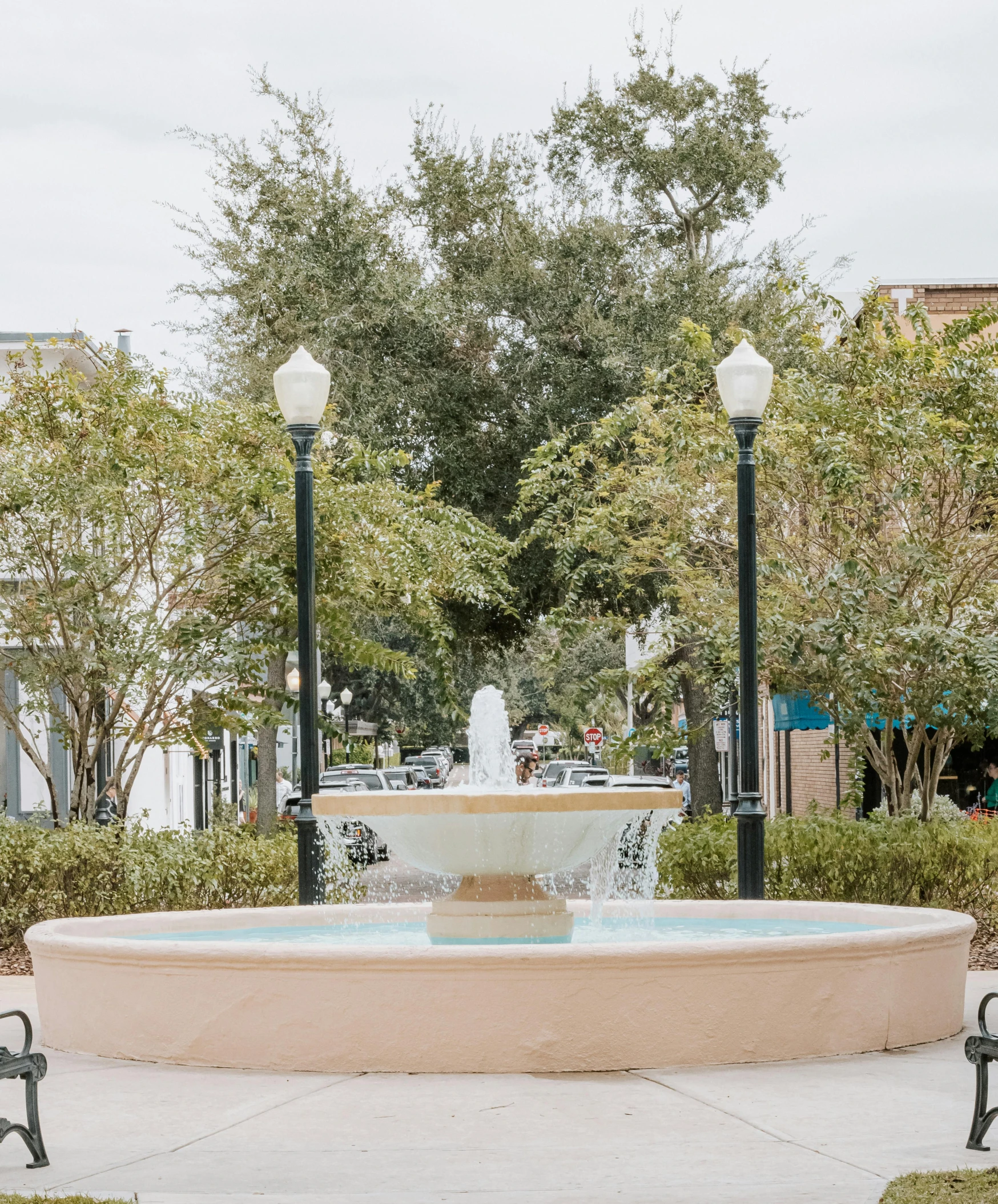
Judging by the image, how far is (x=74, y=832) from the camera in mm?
13922

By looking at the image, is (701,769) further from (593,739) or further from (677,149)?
(593,739)

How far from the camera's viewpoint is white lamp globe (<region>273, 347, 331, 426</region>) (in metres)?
11.9

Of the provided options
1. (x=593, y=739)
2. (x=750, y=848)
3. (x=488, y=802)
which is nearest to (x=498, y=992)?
(x=488, y=802)

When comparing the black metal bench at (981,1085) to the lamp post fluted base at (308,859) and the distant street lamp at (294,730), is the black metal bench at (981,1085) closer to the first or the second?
the lamp post fluted base at (308,859)

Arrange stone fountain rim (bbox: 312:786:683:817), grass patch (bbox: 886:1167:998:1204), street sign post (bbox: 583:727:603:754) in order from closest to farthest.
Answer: grass patch (bbox: 886:1167:998:1204) → stone fountain rim (bbox: 312:786:683:817) → street sign post (bbox: 583:727:603:754)

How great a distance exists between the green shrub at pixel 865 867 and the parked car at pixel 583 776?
62.4 ft

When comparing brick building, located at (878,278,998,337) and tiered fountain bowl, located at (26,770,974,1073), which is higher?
brick building, located at (878,278,998,337)

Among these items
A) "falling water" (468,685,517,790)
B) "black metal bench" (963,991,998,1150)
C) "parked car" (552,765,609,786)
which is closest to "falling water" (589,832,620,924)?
"falling water" (468,685,517,790)

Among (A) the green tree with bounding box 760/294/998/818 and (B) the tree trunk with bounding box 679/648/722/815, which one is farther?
(B) the tree trunk with bounding box 679/648/722/815

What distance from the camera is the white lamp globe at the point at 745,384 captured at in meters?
11.7

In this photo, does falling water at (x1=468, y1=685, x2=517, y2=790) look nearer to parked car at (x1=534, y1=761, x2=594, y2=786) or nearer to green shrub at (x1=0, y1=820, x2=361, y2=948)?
green shrub at (x1=0, y1=820, x2=361, y2=948)

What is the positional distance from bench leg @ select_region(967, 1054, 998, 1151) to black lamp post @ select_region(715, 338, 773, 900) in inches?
194

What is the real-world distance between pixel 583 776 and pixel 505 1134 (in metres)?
29.6

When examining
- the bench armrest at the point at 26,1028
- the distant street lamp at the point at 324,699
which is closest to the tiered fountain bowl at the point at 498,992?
the bench armrest at the point at 26,1028
